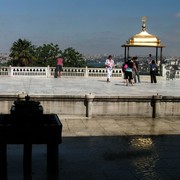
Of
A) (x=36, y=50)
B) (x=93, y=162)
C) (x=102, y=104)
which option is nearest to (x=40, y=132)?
(x=93, y=162)

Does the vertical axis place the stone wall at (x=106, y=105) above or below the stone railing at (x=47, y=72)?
below

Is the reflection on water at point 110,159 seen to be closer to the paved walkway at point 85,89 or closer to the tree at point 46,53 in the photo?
A: the paved walkway at point 85,89

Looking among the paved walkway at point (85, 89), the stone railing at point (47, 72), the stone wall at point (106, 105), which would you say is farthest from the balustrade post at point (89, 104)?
the stone railing at point (47, 72)

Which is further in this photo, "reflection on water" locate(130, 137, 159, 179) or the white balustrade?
the white balustrade

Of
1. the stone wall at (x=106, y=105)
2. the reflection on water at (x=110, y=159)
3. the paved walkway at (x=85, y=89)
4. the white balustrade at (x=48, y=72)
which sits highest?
the white balustrade at (x=48, y=72)

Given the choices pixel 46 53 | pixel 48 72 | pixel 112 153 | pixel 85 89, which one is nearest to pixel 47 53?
pixel 46 53

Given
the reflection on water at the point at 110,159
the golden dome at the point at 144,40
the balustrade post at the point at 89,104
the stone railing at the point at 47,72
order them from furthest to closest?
the golden dome at the point at 144,40 < the stone railing at the point at 47,72 < the balustrade post at the point at 89,104 < the reflection on water at the point at 110,159

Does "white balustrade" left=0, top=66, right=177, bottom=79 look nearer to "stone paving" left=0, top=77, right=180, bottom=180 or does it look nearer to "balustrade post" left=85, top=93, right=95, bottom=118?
"balustrade post" left=85, top=93, right=95, bottom=118

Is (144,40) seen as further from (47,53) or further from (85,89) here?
(47,53)

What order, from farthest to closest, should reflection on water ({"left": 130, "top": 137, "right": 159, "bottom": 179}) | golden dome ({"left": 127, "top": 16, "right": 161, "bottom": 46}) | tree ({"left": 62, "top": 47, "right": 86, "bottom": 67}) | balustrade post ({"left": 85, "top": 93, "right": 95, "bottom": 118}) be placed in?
tree ({"left": 62, "top": 47, "right": 86, "bottom": 67}), golden dome ({"left": 127, "top": 16, "right": 161, "bottom": 46}), balustrade post ({"left": 85, "top": 93, "right": 95, "bottom": 118}), reflection on water ({"left": 130, "top": 137, "right": 159, "bottom": 179})

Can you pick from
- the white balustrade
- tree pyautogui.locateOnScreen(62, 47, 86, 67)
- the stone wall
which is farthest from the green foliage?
the stone wall

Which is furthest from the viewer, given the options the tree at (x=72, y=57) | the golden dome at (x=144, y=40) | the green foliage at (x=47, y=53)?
the tree at (x=72, y=57)

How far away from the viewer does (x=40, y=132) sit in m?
7.19

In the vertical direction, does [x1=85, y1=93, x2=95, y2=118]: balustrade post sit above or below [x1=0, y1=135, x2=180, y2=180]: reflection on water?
above
